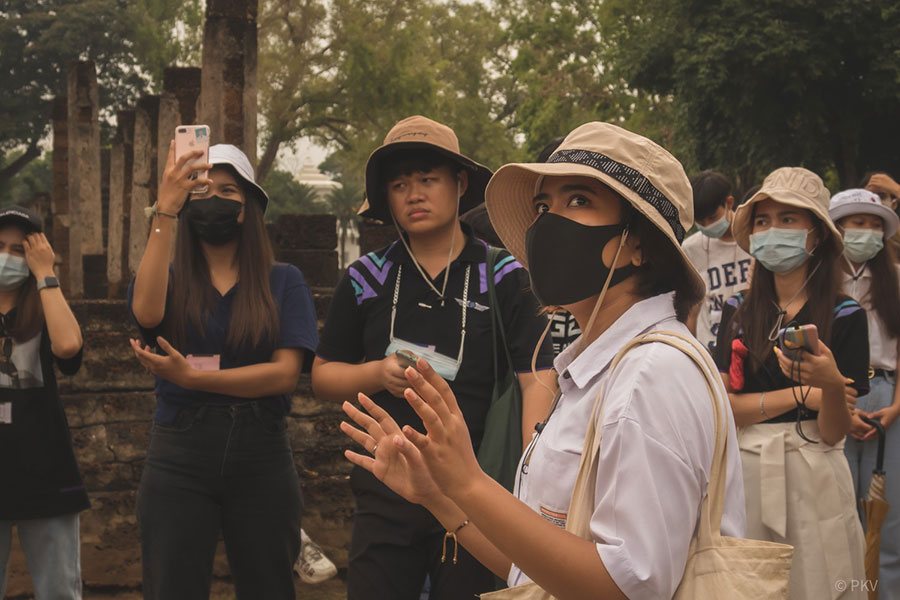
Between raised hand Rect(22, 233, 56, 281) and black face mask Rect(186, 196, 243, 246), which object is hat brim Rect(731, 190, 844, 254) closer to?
black face mask Rect(186, 196, 243, 246)

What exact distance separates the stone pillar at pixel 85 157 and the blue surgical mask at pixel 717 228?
348 inches

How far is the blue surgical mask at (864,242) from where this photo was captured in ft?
16.7

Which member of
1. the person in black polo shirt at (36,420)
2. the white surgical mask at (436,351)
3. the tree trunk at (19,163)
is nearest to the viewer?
the white surgical mask at (436,351)

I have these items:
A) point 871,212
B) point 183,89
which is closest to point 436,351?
point 871,212

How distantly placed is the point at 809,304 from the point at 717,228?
2.24m

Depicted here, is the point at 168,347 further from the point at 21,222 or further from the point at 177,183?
the point at 21,222

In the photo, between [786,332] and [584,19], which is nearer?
[786,332]

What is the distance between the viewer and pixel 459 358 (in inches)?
136

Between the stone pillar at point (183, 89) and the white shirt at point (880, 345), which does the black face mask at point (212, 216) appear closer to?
the white shirt at point (880, 345)

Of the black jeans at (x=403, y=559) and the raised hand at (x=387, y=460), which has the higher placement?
the raised hand at (x=387, y=460)

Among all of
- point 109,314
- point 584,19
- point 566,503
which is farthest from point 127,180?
point 584,19

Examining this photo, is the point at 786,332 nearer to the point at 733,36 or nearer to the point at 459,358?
the point at 459,358

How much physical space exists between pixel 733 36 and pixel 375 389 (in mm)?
17600

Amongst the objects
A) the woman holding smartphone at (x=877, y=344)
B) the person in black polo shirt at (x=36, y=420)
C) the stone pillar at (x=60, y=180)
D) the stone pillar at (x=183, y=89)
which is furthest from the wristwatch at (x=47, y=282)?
the stone pillar at (x=60, y=180)
